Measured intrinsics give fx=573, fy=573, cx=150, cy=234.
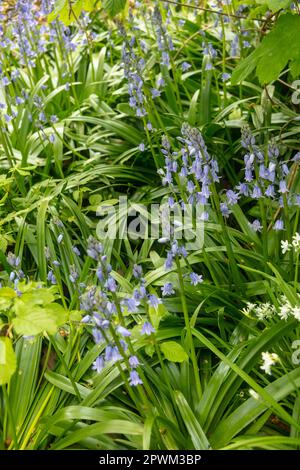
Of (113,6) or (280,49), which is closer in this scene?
(280,49)

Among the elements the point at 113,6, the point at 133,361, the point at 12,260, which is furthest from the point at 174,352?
the point at 113,6

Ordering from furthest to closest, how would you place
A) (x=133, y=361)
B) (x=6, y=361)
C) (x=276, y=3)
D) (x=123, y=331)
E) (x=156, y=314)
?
(x=276, y=3)
(x=156, y=314)
(x=133, y=361)
(x=123, y=331)
(x=6, y=361)

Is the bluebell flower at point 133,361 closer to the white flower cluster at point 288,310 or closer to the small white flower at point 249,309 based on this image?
the white flower cluster at point 288,310

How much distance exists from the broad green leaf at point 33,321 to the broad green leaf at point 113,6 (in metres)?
1.99

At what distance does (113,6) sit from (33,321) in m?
2.12

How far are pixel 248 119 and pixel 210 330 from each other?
248 cm

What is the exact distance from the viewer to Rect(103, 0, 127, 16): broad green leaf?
11.6 feet

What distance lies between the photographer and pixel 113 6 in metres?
3.55

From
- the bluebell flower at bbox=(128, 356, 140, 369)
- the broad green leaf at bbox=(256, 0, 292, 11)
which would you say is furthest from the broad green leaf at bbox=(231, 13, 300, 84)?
the bluebell flower at bbox=(128, 356, 140, 369)

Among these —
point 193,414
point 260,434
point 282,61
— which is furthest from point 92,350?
point 282,61

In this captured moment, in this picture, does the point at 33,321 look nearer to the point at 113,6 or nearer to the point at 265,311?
the point at 265,311

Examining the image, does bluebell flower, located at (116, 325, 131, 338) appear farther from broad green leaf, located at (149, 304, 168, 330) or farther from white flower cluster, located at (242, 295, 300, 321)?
white flower cluster, located at (242, 295, 300, 321)

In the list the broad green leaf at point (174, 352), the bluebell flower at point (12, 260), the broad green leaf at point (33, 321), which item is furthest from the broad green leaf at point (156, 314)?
the bluebell flower at point (12, 260)
